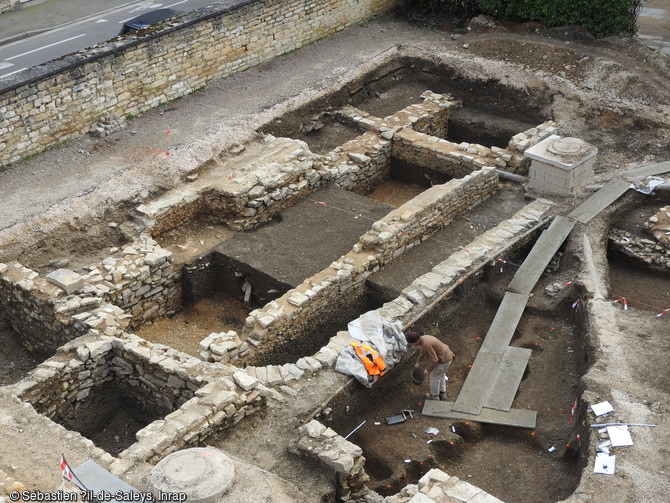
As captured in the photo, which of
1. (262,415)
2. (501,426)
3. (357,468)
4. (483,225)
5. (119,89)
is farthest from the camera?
(119,89)

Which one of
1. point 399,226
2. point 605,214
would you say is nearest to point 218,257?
point 399,226

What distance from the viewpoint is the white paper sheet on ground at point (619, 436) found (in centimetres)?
917

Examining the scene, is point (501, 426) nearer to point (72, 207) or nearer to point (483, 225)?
point (483, 225)

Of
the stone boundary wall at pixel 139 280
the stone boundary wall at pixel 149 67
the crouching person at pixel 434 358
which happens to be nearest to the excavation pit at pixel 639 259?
the crouching person at pixel 434 358

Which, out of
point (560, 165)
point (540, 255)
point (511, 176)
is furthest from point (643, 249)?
point (511, 176)

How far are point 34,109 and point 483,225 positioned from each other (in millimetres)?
7228

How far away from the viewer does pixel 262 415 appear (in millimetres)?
9719

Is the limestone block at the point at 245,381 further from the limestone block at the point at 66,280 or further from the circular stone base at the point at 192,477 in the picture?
the limestone block at the point at 66,280

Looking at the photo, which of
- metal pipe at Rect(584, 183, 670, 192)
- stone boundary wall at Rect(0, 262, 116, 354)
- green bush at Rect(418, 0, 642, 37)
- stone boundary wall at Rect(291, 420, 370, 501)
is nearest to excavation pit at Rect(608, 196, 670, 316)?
metal pipe at Rect(584, 183, 670, 192)

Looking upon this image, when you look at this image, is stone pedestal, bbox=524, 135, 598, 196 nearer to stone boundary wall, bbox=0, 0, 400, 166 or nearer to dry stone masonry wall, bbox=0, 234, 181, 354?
dry stone masonry wall, bbox=0, 234, 181, 354

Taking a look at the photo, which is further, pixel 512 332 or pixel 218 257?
pixel 218 257

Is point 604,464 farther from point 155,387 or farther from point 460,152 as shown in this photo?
point 460,152

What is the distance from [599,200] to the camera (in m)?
13.8

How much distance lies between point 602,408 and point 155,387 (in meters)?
5.05
